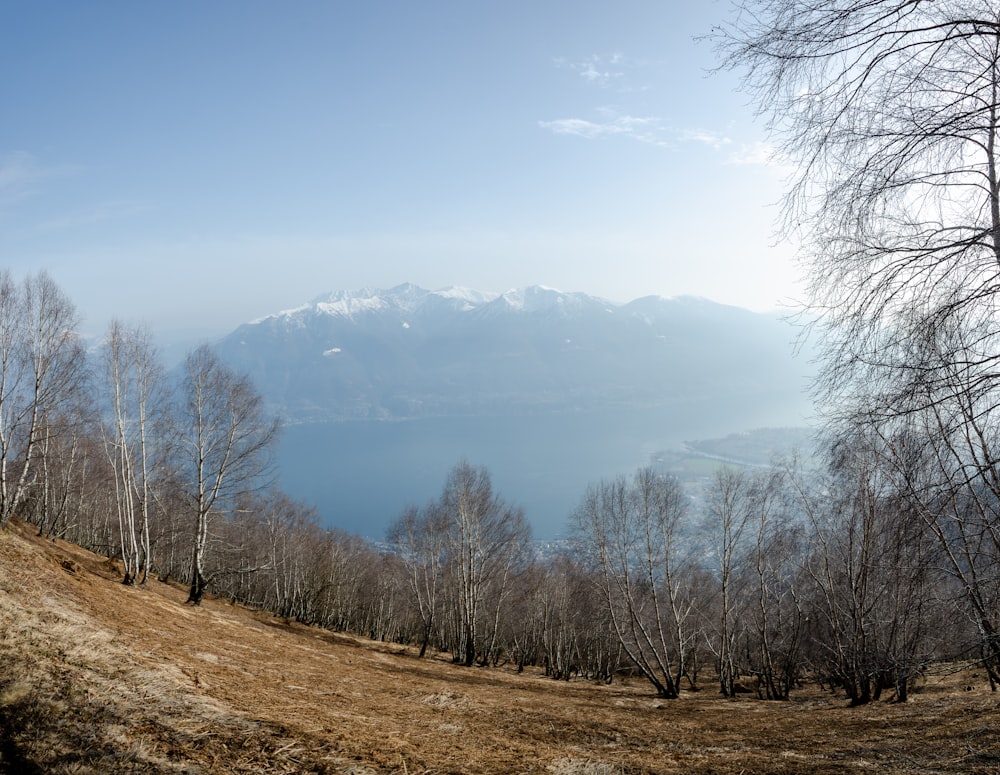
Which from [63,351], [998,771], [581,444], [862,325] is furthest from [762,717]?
[581,444]

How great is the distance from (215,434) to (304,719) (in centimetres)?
1444

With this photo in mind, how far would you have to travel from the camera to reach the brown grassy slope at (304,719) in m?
4.93

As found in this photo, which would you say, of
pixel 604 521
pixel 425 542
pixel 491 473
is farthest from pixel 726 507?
pixel 491 473

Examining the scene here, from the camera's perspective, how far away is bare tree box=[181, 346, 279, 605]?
18.0m

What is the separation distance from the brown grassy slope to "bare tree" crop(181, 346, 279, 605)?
15.1ft

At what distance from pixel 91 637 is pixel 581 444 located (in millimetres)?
193812

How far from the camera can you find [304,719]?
6449mm

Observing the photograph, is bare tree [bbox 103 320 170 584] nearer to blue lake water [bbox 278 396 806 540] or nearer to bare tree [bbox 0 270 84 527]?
bare tree [bbox 0 270 84 527]

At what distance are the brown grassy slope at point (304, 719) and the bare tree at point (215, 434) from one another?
4.62m

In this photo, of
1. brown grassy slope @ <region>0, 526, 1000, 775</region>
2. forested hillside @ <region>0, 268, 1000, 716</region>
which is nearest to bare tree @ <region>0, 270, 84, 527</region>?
forested hillside @ <region>0, 268, 1000, 716</region>

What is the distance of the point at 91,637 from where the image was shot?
25.3 ft

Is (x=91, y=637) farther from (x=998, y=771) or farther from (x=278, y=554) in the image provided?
(x=278, y=554)

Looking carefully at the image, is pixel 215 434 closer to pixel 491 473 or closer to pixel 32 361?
pixel 32 361

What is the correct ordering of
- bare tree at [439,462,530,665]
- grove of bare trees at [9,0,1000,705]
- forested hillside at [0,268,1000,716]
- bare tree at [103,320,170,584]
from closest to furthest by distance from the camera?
grove of bare trees at [9,0,1000,705], forested hillside at [0,268,1000,716], bare tree at [103,320,170,584], bare tree at [439,462,530,665]
